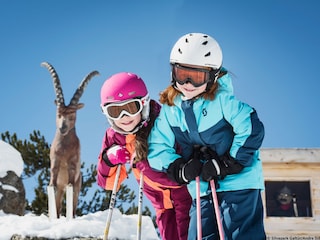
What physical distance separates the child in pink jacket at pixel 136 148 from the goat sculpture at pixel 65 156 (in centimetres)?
627

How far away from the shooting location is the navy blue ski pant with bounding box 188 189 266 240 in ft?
9.64

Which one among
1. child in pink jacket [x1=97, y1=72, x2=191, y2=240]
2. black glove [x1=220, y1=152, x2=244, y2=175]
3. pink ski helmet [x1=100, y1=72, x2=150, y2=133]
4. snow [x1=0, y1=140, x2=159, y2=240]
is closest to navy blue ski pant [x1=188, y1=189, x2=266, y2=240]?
black glove [x1=220, y1=152, x2=244, y2=175]

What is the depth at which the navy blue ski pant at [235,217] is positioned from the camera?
294 cm

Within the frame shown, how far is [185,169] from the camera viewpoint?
300cm

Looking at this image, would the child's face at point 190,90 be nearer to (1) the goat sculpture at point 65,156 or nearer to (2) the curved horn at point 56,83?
(1) the goat sculpture at point 65,156

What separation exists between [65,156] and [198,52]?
7137 millimetres

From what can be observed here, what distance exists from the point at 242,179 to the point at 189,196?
56 centimetres

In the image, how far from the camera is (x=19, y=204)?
11.5m

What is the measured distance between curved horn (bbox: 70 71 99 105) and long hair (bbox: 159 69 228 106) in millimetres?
7210

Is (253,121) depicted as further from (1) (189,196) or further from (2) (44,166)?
(2) (44,166)

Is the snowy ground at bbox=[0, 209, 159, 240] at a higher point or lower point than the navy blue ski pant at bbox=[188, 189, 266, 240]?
lower

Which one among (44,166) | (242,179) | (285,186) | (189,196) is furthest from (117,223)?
(44,166)

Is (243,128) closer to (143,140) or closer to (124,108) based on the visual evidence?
(143,140)

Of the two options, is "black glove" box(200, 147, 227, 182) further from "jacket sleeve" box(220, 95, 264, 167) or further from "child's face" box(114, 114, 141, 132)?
"child's face" box(114, 114, 141, 132)
